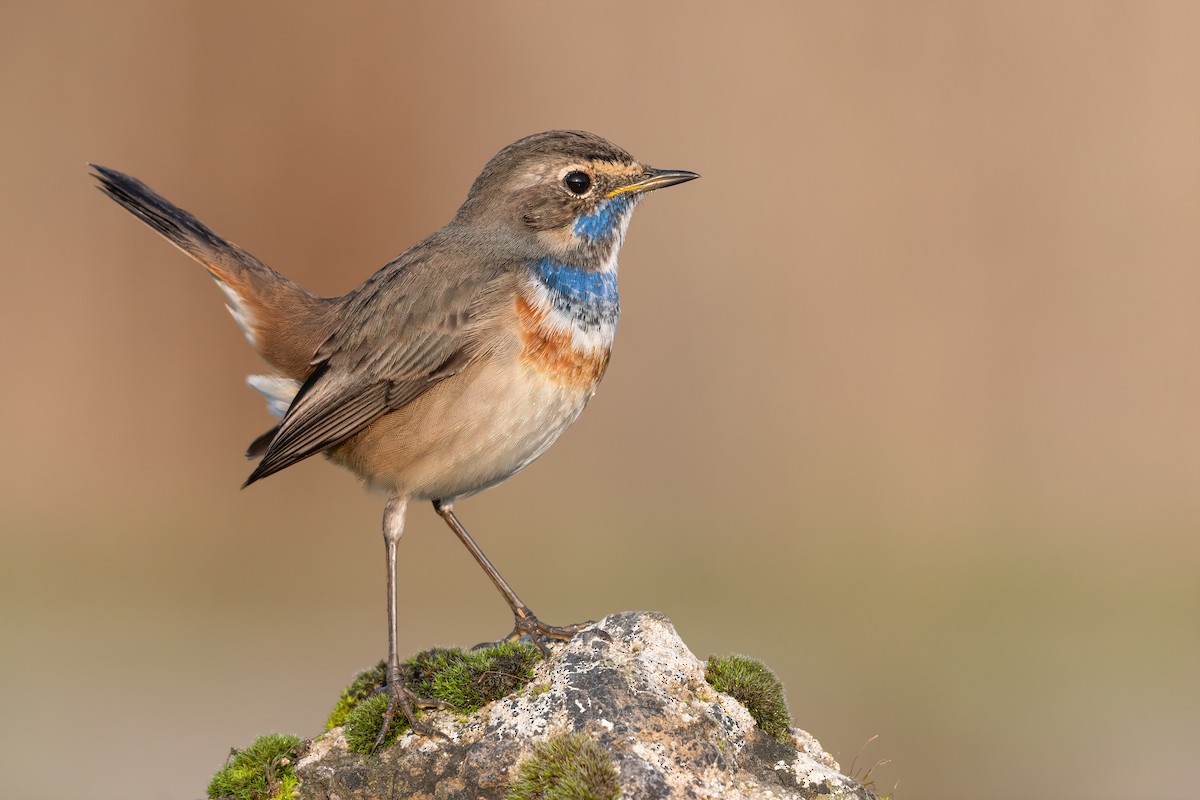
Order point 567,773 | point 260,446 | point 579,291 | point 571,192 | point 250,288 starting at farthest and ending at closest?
point 260,446
point 250,288
point 571,192
point 579,291
point 567,773

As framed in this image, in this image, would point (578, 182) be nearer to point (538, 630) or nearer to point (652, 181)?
point (652, 181)

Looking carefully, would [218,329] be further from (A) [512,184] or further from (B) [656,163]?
(A) [512,184]

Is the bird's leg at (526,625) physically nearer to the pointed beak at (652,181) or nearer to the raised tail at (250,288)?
the raised tail at (250,288)

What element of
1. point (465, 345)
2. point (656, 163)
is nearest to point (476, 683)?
point (465, 345)

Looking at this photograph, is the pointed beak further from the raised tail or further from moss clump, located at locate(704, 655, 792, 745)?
moss clump, located at locate(704, 655, 792, 745)

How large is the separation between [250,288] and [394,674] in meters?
2.79

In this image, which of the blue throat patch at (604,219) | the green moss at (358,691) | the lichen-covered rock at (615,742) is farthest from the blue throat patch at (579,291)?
the green moss at (358,691)

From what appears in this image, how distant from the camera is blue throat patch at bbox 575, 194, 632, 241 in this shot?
696cm

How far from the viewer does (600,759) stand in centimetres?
498

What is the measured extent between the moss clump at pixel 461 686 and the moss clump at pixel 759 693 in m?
0.86

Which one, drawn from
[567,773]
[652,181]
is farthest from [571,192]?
[567,773]

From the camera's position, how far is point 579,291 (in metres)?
6.75

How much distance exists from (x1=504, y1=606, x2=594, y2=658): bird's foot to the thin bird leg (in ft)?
1.95

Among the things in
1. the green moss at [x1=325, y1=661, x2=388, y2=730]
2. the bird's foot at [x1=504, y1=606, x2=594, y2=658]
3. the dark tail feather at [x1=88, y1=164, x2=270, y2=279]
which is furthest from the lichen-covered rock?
the dark tail feather at [x1=88, y1=164, x2=270, y2=279]
